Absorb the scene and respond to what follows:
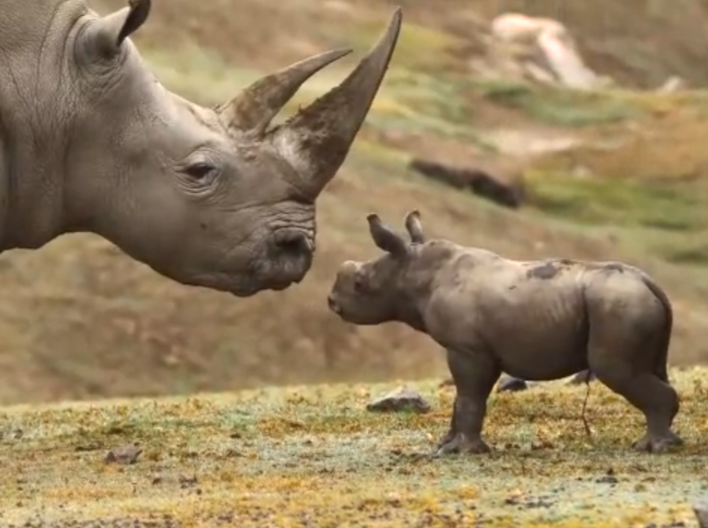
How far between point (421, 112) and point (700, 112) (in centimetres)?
587

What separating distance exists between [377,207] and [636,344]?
21797mm

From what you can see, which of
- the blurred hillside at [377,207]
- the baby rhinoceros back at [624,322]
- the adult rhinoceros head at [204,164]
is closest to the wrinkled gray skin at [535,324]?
the baby rhinoceros back at [624,322]

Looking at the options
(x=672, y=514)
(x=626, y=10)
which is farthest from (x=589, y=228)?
(x=626, y=10)

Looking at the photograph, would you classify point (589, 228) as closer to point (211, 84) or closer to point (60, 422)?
point (211, 84)

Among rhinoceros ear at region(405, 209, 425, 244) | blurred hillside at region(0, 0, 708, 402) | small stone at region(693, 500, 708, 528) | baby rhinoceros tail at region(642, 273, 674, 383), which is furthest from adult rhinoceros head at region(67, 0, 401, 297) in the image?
blurred hillside at region(0, 0, 708, 402)

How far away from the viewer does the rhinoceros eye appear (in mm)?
9836

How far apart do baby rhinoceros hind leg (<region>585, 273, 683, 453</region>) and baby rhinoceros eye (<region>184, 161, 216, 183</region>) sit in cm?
186

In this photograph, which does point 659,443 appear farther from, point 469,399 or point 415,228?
point 415,228

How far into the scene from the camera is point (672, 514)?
7285 mm

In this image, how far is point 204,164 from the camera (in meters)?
9.85

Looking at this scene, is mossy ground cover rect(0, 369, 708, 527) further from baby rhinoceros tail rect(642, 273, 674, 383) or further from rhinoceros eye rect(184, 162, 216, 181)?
rhinoceros eye rect(184, 162, 216, 181)

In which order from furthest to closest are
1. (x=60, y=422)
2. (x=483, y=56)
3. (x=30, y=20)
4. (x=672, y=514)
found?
(x=483, y=56)
(x=60, y=422)
(x=30, y=20)
(x=672, y=514)

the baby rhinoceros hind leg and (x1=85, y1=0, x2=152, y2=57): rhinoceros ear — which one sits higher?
(x1=85, y1=0, x2=152, y2=57): rhinoceros ear

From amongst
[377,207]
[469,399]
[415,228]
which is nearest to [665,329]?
[469,399]
